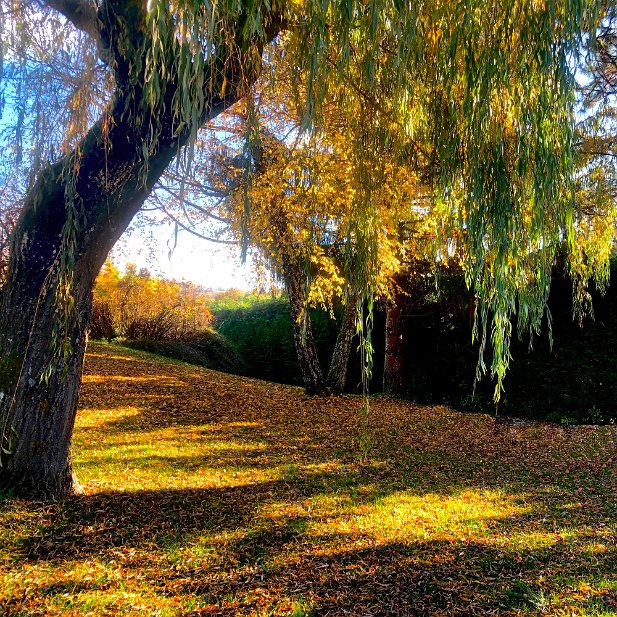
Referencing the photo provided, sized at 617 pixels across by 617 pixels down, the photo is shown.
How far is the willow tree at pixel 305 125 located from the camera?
2092mm

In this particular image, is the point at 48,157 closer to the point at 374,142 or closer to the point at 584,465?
the point at 374,142

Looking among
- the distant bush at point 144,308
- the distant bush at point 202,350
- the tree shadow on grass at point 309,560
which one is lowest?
the tree shadow on grass at point 309,560

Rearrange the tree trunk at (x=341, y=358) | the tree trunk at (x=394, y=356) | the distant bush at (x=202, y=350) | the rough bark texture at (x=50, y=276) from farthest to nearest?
the distant bush at (x=202, y=350) → the tree trunk at (x=394, y=356) → the tree trunk at (x=341, y=358) → the rough bark texture at (x=50, y=276)

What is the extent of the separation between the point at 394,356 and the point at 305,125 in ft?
24.5

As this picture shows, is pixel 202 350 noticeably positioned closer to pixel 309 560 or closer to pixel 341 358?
pixel 341 358

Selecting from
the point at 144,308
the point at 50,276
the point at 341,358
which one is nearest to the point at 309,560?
the point at 50,276

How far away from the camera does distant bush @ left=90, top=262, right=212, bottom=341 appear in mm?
11297

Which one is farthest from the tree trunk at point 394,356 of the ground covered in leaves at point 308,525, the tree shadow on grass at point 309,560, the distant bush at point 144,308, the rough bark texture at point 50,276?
the rough bark texture at point 50,276

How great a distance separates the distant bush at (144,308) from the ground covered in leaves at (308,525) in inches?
215

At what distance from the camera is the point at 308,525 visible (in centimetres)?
324

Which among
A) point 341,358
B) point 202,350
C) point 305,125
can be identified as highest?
point 305,125

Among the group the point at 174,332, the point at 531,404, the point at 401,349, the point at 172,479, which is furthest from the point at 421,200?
the point at 174,332

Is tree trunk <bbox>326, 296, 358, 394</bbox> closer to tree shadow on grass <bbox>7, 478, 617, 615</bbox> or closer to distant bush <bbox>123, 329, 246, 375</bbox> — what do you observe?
distant bush <bbox>123, 329, 246, 375</bbox>

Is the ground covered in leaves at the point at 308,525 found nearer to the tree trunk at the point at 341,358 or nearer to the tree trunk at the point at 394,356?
the tree trunk at the point at 341,358
